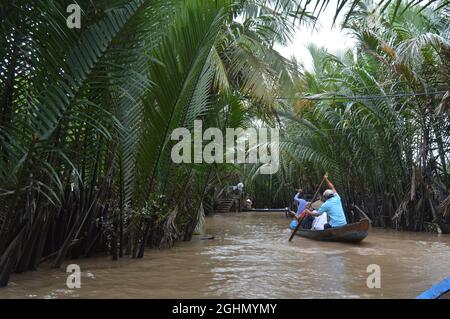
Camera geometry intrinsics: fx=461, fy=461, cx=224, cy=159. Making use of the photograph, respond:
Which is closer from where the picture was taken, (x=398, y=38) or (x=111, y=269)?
(x=111, y=269)

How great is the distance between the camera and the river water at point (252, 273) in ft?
15.8

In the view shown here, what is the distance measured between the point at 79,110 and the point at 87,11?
79 cm

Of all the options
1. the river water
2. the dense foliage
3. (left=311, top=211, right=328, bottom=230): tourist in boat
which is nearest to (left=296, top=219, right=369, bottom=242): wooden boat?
the river water

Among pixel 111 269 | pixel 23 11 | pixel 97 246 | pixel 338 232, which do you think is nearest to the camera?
pixel 23 11

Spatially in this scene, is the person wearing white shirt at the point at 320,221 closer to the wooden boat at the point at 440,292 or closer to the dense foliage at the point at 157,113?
the dense foliage at the point at 157,113

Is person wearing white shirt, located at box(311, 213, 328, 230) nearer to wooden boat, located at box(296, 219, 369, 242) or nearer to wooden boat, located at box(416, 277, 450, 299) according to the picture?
wooden boat, located at box(296, 219, 369, 242)

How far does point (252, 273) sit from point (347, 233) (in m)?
3.70

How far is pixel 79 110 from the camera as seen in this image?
376 centimetres

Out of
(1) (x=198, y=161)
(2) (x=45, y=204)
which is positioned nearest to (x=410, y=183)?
(1) (x=198, y=161)

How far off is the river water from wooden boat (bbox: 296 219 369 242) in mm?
174

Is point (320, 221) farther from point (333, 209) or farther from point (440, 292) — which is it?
point (440, 292)

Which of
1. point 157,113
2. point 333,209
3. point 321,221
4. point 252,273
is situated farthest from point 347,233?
point 157,113

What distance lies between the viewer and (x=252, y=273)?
605cm

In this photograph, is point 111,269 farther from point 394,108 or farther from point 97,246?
point 394,108
